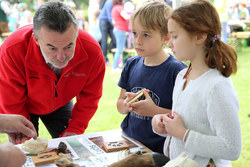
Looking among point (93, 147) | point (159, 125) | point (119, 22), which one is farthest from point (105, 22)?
point (159, 125)

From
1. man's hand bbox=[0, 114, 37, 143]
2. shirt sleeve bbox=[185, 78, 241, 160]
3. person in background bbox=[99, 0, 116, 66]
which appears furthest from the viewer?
person in background bbox=[99, 0, 116, 66]

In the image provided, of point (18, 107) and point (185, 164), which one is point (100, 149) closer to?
point (185, 164)

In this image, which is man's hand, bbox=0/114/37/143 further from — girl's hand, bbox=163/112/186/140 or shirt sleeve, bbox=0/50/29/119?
girl's hand, bbox=163/112/186/140

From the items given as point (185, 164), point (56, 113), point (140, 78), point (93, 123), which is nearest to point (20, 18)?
point (93, 123)

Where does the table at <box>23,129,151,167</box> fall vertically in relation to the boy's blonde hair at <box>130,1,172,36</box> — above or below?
below

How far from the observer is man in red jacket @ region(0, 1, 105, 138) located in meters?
1.56

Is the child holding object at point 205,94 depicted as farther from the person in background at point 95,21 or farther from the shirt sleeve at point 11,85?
the person in background at point 95,21

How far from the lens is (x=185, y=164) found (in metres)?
0.97

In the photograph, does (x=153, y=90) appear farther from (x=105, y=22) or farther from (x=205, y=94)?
(x=105, y=22)

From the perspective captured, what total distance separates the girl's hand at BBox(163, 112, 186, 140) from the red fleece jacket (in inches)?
33.2

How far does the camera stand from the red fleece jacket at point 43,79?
1730 mm

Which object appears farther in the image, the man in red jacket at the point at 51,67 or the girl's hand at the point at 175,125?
the man in red jacket at the point at 51,67

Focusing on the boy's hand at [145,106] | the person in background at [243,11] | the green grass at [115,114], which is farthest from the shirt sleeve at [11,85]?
the person in background at [243,11]

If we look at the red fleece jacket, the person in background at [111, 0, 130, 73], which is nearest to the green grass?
the person in background at [111, 0, 130, 73]
